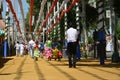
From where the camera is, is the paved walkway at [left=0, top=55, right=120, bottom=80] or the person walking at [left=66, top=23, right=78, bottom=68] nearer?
the paved walkway at [left=0, top=55, right=120, bottom=80]

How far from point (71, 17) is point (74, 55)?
3174 cm

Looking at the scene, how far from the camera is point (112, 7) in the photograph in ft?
92.6

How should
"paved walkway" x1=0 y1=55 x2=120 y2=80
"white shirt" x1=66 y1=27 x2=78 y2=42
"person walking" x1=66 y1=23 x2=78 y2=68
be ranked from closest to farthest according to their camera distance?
"paved walkway" x1=0 y1=55 x2=120 y2=80 < "person walking" x1=66 y1=23 x2=78 y2=68 < "white shirt" x1=66 y1=27 x2=78 y2=42

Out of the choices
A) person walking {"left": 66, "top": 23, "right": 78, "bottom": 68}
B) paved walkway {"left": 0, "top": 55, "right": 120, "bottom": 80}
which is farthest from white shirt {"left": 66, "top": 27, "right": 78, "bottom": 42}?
paved walkway {"left": 0, "top": 55, "right": 120, "bottom": 80}

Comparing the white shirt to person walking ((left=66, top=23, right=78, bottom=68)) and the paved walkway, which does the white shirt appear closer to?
person walking ((left=66, top=23, right=78, bottom=68))

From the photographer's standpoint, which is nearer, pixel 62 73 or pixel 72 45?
pixel 62 73

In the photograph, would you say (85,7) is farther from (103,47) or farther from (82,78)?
A: (82,78)

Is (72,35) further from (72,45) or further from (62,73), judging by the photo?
(62,73)

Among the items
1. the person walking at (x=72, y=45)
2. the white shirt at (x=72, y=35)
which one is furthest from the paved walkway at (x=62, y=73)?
the white shirt at (x=72, y=35)

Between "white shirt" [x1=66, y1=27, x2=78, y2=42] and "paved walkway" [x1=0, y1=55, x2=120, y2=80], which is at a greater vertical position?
"white shirt" [x1=66, y1=27, x2=78, y2=42]

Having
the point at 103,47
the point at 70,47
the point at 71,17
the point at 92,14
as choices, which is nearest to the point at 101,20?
the point at 103,47

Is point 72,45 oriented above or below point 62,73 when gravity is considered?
above

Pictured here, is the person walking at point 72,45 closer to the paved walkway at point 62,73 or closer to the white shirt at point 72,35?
the white shirt at point 72,35

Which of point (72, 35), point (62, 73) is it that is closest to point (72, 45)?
point (72, 35)
